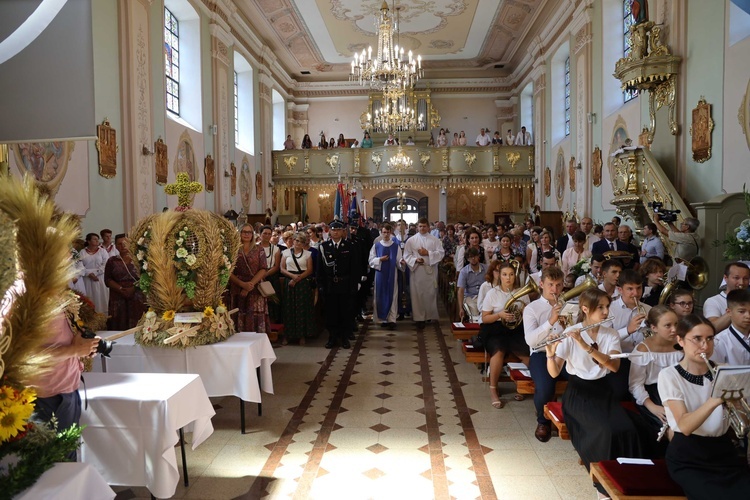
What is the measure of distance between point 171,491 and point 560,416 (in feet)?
9.43

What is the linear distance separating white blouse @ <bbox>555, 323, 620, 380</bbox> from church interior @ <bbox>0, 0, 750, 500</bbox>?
82cm

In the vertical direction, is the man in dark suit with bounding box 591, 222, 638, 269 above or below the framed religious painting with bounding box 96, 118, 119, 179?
below

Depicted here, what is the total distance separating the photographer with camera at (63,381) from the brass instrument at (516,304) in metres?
4.06

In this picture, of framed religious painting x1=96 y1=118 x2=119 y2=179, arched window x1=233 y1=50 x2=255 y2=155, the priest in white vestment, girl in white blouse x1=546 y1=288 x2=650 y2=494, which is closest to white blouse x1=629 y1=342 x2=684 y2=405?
girl in white blouse x1=546 y1=288 x2=650 y2=494

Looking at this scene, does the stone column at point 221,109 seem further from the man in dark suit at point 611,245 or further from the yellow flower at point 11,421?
the yellow flower at point 11,421

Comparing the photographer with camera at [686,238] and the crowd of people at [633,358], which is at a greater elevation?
the photographer with camera at [686,238]

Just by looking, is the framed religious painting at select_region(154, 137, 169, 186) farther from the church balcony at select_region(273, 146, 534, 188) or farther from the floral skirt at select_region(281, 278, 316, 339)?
the church balcony at select_region(273, 146, 534, 188)

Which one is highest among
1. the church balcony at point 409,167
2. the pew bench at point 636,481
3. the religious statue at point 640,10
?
the religious statue at point 640,10

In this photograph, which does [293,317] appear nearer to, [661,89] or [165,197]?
[165,197]

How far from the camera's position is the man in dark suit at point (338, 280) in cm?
882

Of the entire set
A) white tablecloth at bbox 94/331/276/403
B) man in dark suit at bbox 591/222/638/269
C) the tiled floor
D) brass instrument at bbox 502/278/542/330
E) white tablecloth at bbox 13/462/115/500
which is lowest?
the tiled floor

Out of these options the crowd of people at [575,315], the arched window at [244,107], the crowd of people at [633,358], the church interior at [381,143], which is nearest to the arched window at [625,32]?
the church interior at [381,143]

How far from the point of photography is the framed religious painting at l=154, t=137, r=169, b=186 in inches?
491

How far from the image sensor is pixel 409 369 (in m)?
7.47
